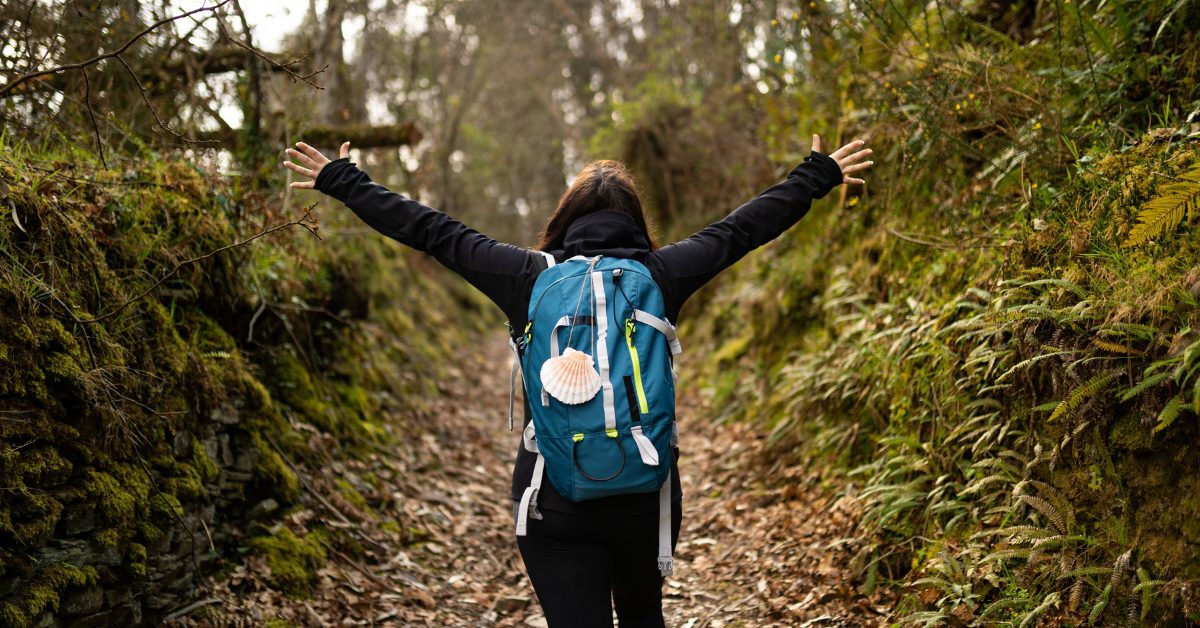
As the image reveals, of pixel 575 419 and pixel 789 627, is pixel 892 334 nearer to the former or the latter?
pixel 789 627

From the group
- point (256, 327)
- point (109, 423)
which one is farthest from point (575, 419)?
point (256, 327)

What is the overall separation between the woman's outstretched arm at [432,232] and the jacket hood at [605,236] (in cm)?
18

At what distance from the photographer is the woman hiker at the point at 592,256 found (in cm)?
261

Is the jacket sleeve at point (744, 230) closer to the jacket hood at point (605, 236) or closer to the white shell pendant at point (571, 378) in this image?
the jacket hood at point (605, 236)

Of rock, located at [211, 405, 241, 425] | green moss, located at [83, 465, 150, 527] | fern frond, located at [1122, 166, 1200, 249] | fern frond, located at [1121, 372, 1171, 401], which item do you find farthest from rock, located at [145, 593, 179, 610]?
fern frond, located at [1122, 166, 1200, 249]

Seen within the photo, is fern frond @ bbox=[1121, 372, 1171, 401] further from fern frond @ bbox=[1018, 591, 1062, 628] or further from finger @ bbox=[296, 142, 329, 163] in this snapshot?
finger @ bbox=[296, 142, 329, 163]

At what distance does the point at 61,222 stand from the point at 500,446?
5.66 m

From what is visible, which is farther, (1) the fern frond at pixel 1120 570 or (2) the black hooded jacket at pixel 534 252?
(1) the fern frond at pixel 1120 570

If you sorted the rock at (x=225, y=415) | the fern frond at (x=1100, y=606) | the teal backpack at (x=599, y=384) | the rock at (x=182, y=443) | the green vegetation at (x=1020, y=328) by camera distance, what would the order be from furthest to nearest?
1. the rock at (x=225, y=415)
2. the rock at (x=182, y=443)
3. the green vegetation at (x=1020, y=328)
4. the fern frond at (x=1100, y=606)
5. the teal backpack at (x=599, y=384)

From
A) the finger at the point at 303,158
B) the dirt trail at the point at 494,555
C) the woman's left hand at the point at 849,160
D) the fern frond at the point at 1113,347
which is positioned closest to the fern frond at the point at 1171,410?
the fern frond at the point at 1113,347

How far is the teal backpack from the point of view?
2.49m

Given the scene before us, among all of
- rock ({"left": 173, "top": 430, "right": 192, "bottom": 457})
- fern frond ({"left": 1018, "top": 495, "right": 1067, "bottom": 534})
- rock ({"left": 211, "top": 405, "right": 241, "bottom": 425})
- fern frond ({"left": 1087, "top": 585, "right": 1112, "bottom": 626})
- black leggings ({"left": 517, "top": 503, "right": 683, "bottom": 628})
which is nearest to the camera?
black leggings ({"left": 517, "top": 503, "right": 683, "bottom": 628})

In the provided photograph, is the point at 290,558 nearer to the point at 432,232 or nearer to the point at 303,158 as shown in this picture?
the point at 303,158

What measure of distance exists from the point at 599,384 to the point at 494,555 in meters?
3.98
